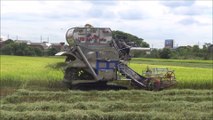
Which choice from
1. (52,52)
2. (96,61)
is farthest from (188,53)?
(96,61)

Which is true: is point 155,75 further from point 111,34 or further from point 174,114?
point 174,114

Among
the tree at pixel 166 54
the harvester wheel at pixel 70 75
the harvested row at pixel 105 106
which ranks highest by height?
the tree at pixel 166 54

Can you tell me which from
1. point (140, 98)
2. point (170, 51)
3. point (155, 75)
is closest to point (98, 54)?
point (155, 75)

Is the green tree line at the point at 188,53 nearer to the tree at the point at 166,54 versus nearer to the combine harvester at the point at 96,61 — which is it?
the tree at the point at 166,54

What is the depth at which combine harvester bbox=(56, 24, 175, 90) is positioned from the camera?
15180 millimetres

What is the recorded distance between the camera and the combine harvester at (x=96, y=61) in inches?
598

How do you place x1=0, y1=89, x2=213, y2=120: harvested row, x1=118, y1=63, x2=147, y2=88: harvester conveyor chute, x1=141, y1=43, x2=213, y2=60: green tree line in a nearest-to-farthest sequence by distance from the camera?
x1=0, y1=89, x2=213, y2=120: harvested row < x1=118, y1=63, x2=147, y2=88: harvester conveyor chute < x1=141, y1=43, x2=213, y2=60: green tree line

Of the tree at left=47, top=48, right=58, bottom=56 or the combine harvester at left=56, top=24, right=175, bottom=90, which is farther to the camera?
the tree at left=47, top=48, right=58, bottom=56

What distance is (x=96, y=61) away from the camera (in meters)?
15.2

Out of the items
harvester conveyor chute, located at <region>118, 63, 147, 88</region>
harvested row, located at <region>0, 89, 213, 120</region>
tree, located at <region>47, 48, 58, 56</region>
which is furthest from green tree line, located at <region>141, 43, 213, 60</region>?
harvested row, located at <region>0, 89, 213, 120</region>

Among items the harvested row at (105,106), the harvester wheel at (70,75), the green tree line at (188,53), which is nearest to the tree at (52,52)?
the green tree line at (188,53)

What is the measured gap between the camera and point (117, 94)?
1339 cm

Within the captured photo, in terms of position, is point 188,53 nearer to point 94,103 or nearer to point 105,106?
point 94,103

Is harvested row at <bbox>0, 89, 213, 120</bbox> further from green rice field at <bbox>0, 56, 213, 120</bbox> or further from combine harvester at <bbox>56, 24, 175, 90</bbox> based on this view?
combine harvester at <bbox>56, 24, 175, 90</bbox>
